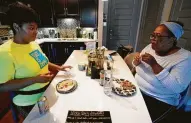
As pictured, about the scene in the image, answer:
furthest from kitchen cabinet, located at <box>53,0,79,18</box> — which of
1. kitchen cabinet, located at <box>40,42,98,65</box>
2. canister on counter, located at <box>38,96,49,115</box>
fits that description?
canister on counter, located at <box>38,96,49,115</box>

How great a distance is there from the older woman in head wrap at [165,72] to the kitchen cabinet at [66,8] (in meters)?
2.79

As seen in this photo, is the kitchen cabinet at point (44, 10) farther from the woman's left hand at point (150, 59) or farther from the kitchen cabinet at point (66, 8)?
the woman's left hand at point (150, 59)

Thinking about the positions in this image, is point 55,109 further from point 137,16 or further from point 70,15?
point 137,16

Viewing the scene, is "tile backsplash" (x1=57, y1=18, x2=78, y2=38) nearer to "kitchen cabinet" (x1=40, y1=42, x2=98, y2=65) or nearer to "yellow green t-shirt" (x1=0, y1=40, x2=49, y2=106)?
"kitchen cabinet" (x1=40, y1=42, x2=98, y2=65)

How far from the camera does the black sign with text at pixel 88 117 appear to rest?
0.73 m

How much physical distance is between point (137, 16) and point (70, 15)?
1988mm

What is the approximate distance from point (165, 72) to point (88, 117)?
75 cm

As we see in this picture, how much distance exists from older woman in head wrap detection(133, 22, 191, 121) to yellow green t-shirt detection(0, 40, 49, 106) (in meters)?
1.00

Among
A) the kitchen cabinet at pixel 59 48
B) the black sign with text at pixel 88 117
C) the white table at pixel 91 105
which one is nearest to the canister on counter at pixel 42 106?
the white table at pixel 91 105

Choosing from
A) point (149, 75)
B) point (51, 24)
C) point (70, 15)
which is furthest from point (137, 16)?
point (149, 75)

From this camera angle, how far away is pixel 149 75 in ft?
3.92

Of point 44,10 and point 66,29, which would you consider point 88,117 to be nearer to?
point 66,29

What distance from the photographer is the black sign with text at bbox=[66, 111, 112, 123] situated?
733 millimetres

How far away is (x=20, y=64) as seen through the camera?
0.91 m
